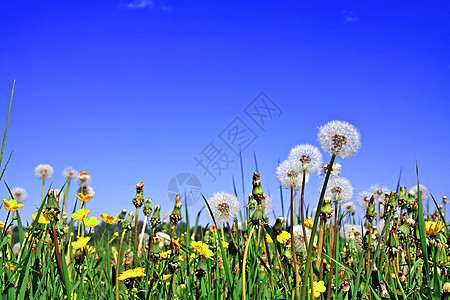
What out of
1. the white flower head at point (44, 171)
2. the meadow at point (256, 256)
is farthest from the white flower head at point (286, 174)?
the white flower head at point (44, 171)

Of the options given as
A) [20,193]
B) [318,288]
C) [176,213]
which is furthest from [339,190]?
[20,193]

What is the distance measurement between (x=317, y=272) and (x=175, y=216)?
86 cm

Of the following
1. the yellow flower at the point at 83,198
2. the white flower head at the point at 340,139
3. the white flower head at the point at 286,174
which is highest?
the white flower head at the point at 286,174

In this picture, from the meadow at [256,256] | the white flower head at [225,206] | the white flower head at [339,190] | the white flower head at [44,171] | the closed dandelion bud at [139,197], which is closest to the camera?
the meadow at [256,256]

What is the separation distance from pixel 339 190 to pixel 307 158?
22.5 inches

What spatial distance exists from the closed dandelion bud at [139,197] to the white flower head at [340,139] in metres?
1.20

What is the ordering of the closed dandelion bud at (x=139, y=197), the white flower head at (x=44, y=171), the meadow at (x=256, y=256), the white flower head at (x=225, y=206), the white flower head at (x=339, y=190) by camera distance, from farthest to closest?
the white flower head at (x=44, y=171) → the white flower head at (x=339, y=190) → the white flower head at (x=225, y=206) → the closed dandelion bud at (x=139, y=197) → the meadow at (x=256, y=256)

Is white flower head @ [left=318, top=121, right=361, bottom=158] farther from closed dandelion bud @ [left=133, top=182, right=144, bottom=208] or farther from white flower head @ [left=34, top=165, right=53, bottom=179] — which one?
white flower head @ [left=34, top=165, right=53, bottom=179]

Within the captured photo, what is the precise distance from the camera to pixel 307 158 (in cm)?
248

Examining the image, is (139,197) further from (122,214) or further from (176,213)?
(122,214)

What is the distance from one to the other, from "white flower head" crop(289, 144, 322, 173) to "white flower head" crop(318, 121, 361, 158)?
0.65 m

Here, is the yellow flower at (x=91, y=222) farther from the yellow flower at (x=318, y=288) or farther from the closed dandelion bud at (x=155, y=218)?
the yellow flower at (x=318, y=288)

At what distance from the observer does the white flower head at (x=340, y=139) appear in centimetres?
175

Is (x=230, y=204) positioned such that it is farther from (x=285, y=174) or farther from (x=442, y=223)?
(x=442, y=223)
